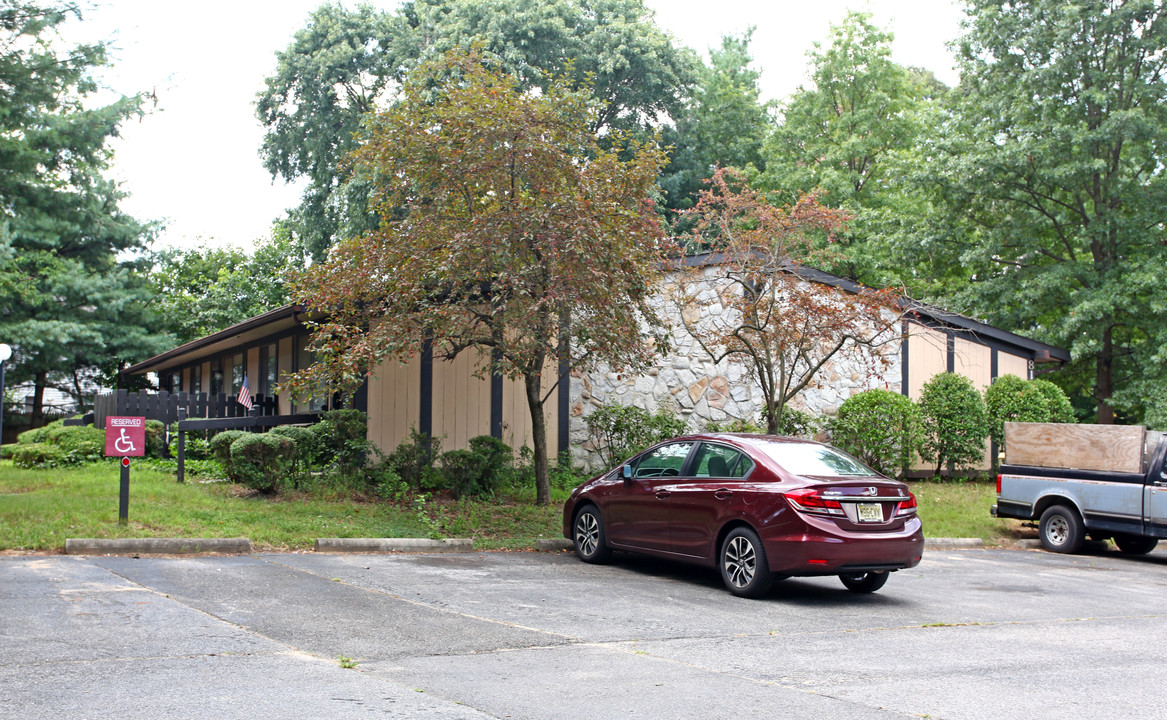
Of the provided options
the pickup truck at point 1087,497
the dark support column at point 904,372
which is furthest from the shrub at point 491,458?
the dark support column at point 904,372

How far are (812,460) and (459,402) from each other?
350 inches

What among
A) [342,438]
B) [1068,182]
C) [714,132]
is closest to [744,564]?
[342,438]

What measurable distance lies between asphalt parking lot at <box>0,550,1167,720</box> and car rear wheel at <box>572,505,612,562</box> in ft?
1.21

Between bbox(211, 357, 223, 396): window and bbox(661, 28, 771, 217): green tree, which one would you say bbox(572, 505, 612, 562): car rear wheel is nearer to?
bbox(211, 357, 223, 396): window

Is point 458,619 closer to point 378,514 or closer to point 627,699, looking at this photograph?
point 627,699

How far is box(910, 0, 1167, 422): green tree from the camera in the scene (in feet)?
82.6

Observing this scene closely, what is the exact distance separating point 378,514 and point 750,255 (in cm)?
749

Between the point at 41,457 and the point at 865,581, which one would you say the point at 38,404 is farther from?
the point at 865,581

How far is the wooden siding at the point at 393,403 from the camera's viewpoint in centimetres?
1661

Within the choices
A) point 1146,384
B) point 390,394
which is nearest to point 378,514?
point 390,394

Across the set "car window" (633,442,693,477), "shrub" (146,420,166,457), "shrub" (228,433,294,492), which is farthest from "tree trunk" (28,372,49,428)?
"car window" (633,442,693,477)

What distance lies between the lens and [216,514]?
40.0 feet

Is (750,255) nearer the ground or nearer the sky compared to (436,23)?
nearer the ground

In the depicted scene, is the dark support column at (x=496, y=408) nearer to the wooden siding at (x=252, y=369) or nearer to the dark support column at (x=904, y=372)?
the wooden siding at (x=252, y=369)
